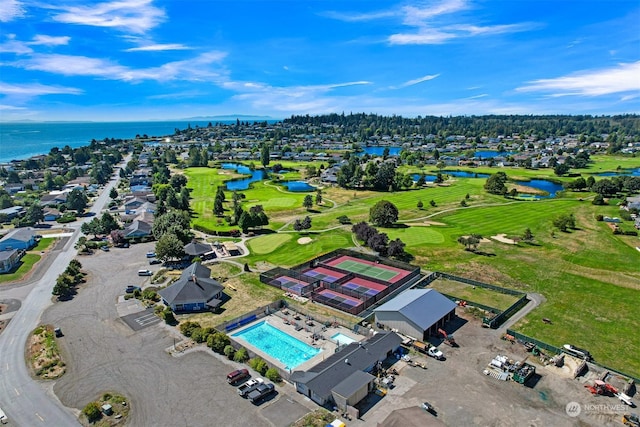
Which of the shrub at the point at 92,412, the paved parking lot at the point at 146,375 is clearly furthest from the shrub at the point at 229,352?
the shrub at the point at 92,412

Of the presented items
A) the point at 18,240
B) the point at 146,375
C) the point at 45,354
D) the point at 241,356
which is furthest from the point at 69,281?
the point at 241,356

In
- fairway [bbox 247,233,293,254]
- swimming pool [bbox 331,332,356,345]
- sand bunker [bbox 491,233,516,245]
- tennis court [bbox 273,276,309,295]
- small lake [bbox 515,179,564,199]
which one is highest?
small lake [bbox 515,179,564,199]

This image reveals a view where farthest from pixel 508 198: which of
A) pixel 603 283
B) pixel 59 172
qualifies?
pixel 59 172

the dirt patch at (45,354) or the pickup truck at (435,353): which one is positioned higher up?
the pickup truck at (435,353)

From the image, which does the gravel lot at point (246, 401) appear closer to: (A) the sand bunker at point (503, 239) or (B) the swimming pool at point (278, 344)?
(B) the swimming pool at point (278, 344)

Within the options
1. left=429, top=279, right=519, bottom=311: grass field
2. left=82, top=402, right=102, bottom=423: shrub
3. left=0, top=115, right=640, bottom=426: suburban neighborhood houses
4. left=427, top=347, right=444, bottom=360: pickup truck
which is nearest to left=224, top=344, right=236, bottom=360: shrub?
left=0, top=115, right=640, bottom=426: suburban neighborhood houses

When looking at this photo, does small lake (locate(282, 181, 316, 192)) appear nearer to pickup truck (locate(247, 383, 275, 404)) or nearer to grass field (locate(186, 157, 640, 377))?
grass field (locate(186, 157, 640, 377))

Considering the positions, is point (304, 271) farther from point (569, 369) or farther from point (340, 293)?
point (569, 369)
